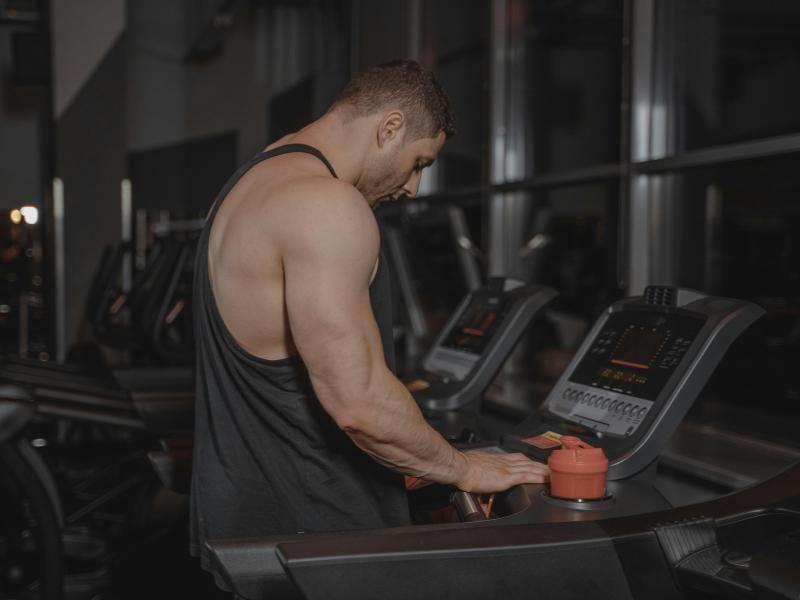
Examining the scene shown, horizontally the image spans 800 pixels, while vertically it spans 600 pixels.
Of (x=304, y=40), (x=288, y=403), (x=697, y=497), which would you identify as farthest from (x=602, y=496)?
(x=304, y=40)

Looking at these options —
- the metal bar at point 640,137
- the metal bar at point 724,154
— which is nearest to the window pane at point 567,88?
the metal bar at point 640,137

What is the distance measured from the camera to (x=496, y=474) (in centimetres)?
179

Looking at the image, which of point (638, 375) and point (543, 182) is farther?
point (543, 182)

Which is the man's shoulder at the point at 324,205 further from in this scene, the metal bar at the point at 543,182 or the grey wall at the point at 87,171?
the grey wall at the point at 87,171

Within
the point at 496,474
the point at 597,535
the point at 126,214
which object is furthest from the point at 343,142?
the point at 126,214

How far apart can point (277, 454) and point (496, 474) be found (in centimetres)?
38

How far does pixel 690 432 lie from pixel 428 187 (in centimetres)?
313

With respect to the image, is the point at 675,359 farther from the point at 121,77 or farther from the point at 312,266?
the point at 121,77

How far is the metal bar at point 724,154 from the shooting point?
2.64 metres

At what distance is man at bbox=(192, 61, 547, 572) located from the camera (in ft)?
5.27

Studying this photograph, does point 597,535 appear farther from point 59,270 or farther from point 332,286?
point 59,270

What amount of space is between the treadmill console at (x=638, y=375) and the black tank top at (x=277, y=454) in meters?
0.38

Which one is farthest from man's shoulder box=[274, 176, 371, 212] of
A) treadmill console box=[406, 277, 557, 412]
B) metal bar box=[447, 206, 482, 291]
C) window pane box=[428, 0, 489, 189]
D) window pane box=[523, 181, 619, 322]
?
window pane box=[428, 0, 489, 189]

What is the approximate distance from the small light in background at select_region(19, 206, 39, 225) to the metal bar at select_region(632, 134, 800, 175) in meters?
5.51
